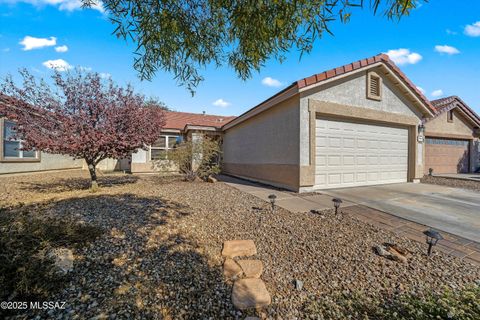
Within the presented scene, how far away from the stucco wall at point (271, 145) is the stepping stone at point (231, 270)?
472cm

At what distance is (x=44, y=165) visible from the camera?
41.7 feet

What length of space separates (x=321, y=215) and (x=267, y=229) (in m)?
1.46

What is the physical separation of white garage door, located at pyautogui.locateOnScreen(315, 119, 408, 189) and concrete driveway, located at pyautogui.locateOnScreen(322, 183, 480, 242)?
0.96 meters

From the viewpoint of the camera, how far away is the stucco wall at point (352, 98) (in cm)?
681

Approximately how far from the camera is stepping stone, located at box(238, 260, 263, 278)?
2516mm

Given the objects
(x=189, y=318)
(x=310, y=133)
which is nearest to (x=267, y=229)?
(x=189, y=318)

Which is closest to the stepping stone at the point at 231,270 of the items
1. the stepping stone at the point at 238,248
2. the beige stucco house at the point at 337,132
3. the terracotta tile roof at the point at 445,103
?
the stepping stone at the point at 238,248

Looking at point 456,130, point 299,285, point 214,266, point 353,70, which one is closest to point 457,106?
point 456,130

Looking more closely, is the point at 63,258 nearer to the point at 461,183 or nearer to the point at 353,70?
the point at 353,70

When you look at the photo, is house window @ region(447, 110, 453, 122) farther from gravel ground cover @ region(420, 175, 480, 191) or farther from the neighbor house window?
the neighbor house window

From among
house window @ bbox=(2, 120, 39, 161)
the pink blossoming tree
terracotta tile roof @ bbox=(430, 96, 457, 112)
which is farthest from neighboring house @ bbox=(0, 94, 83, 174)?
terracotta tile roof @ bbox=(430, 96, 457, 112)

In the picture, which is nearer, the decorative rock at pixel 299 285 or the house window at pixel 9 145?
the decorative rock at pixel 299 285

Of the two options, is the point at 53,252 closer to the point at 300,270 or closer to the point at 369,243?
the point at 300,270

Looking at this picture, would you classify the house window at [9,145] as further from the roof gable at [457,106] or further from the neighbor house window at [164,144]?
the roof gable at [457,106]
